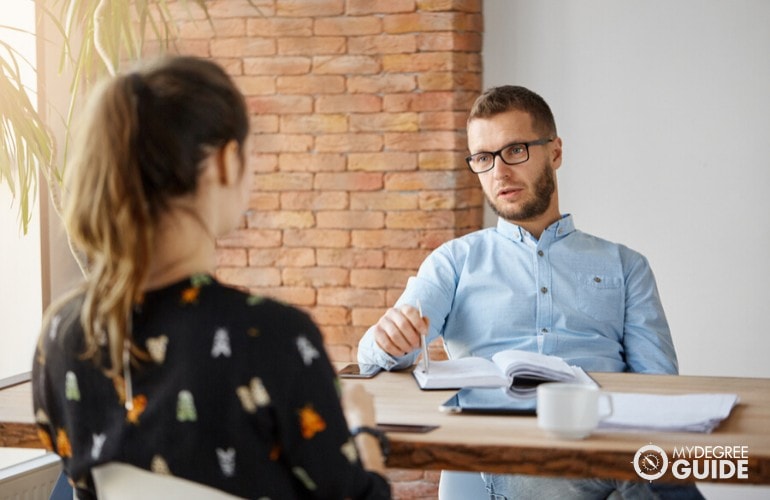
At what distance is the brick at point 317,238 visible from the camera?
3.68 m

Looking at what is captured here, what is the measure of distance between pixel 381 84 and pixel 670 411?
88.2 inches

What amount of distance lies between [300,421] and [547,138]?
160cm

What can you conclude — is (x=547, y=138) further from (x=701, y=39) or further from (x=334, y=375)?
(x=334, y=375)

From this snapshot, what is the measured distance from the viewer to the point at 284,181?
12.3 ft

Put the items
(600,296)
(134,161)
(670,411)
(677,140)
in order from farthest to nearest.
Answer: (677,140) < (600,296) < (670,411) < (134,161)

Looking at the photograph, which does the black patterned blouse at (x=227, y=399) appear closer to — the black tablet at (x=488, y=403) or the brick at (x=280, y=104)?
the black tablet at (x=488, y=403)

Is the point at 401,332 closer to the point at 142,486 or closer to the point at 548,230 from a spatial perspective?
the point at 548,230

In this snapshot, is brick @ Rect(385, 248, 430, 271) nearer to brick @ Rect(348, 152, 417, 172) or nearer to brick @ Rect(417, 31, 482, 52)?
brick @ Rect(348, 152, 417, 172)

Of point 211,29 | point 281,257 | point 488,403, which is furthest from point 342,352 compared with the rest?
point 488,403

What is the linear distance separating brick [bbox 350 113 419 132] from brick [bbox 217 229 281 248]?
0.52m

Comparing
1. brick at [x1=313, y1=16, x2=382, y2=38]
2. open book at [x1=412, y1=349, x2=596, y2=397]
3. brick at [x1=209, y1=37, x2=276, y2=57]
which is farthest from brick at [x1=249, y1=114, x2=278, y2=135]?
open book at [x1=412, y1=349, x2=596, y2=397]

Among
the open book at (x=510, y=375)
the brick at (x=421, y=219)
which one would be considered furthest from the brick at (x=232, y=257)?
the open book at (x=510, y=375)

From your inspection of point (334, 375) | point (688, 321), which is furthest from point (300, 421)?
point (688, 321)

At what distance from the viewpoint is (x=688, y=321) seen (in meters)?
3.40
